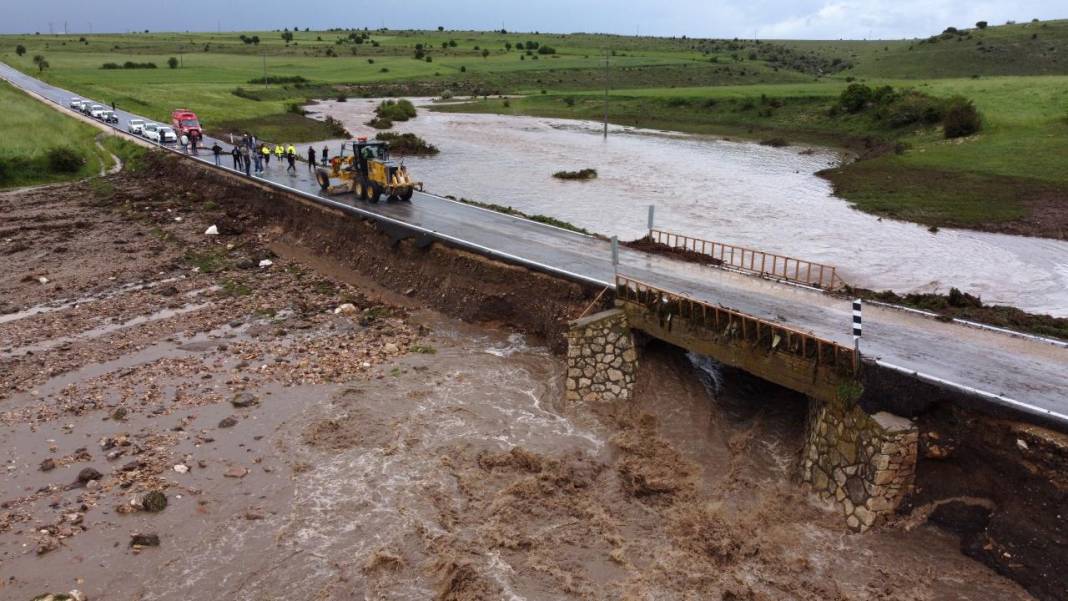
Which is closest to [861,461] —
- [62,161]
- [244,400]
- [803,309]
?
[803,309]

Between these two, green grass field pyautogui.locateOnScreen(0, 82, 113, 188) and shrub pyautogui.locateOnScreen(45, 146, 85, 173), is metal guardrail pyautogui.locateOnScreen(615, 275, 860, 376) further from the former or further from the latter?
green grass field pyautogui.locateOnScreen(0, 82, 113, 188)

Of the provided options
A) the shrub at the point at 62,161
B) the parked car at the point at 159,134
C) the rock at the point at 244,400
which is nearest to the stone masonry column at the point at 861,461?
the rock at the point at 244,400

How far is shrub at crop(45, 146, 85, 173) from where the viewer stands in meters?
44.6

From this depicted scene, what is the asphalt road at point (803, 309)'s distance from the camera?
1320 centimetres

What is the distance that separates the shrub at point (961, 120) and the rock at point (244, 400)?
1944 inches

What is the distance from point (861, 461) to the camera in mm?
13219

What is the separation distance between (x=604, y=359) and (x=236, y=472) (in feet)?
28.3

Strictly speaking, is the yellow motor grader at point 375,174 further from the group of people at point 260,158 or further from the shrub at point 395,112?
the shrub at point 395,112

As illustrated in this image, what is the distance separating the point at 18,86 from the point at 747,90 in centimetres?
8102

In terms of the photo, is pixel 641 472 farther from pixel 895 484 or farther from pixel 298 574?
pixel 298 574

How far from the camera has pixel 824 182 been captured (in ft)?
147

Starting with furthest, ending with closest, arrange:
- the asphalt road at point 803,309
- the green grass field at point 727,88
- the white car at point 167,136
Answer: the white car at point 167,136 → the green grass field at point 727,88 → the asphalt road at point 803,309

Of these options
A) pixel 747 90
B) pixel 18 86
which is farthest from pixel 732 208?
pixel 18 86

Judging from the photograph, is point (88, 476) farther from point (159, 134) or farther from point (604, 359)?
point (159, 134)
